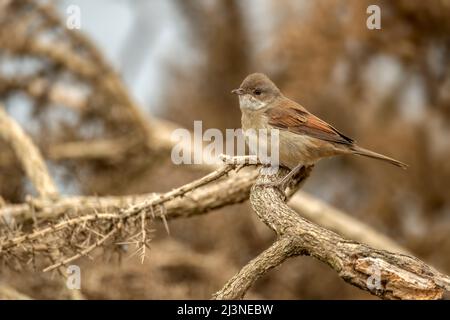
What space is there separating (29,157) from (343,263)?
338cm

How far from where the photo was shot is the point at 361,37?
7.74m

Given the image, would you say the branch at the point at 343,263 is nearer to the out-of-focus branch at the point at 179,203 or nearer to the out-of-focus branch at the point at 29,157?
the out-of-focus branch at the point at 179,203

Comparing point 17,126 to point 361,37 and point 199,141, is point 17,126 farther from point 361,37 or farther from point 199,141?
point 361,37

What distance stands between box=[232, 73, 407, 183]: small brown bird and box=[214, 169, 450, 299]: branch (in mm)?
1084

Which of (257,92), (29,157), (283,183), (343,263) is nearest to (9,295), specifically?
(29,157)

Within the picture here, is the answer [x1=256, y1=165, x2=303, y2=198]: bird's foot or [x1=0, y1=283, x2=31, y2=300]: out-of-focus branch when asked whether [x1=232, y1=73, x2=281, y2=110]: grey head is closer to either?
[x1=256, y1=165, x2=303, y2=198]: bird's foot

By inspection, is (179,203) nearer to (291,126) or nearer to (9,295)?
(291,126)

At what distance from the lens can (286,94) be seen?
855 centimetres

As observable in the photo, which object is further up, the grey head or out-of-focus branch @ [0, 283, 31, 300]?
the grey head

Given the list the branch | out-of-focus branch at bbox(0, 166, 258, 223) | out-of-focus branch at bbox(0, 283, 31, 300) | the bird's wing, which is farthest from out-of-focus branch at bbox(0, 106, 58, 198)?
the branch

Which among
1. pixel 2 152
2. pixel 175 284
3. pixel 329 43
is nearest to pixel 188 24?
pixel 329 43

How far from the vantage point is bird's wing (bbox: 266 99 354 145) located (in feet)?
16.5
